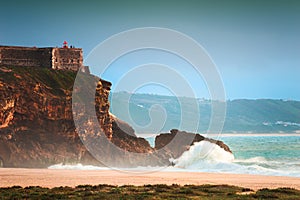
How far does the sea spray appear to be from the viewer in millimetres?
43594

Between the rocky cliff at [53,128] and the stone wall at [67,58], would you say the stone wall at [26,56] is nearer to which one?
the stone wall at [67,58]

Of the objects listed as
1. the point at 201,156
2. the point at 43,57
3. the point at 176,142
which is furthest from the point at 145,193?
the point at 43,57

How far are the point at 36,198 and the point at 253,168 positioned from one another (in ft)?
80.0

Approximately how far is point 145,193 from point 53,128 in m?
21.5

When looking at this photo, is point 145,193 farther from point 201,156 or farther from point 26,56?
point 26,56

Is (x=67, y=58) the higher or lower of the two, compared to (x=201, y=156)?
higher

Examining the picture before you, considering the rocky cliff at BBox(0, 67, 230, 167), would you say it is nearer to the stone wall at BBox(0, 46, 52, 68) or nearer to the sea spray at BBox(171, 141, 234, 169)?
the sea spray at BBox(171, 141, 234, 169)

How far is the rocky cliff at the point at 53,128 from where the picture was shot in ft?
124

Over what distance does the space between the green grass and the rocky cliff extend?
16.7 m

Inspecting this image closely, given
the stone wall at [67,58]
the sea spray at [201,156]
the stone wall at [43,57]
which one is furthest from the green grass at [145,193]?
the stone wall at [67,58]

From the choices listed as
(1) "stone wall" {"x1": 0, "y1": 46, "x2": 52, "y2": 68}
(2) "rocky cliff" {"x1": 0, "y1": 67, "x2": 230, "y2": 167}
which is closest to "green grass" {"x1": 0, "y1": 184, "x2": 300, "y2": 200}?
(2) "rocky cliff" {"x1": 0, "y1": 67, "x2": 230, "y2": 167}

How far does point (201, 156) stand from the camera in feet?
151

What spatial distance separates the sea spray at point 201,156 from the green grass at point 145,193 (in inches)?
801

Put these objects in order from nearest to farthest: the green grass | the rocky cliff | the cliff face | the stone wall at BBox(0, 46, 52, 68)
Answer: the green grass < the cliff face < the rocky cliff < the stone wall at BBox(0, 46, 52, 68)
